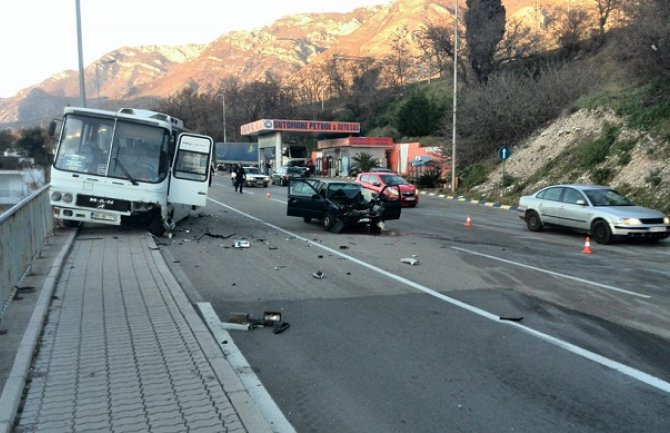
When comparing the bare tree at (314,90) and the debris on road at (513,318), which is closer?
the debris on road at (513,318)

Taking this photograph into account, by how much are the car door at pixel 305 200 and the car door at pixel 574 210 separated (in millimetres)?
7057

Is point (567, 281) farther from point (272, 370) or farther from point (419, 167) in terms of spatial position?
point (419, 167)

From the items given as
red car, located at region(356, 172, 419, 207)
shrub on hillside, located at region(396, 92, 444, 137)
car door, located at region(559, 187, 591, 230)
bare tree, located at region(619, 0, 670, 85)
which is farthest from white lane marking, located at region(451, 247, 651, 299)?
shrub on hillside, located at region(396, 92, 444, 137)

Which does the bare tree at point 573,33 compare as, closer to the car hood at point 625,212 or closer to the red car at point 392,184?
the red car at point 392,184

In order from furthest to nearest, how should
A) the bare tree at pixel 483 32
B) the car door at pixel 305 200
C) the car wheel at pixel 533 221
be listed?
1. the bare tree at pixel 483 32
2. the car door at pixel 305 200
3. the car wheel at pixel 533 221

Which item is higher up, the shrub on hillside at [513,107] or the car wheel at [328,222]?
the shrub on hillside at [513,107]

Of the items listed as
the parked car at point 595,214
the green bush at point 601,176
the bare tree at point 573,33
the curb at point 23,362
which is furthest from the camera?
the bare tree at point 573,33

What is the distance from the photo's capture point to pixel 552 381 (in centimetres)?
494

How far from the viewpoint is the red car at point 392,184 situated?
84.5 ft

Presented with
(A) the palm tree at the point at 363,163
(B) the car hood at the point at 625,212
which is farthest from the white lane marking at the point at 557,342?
(A) the palm tree at the point at 363,163

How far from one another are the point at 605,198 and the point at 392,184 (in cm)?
1246

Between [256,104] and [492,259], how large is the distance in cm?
9581

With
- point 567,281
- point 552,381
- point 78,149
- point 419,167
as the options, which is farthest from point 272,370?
point 419,167

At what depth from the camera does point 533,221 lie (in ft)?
55.9
